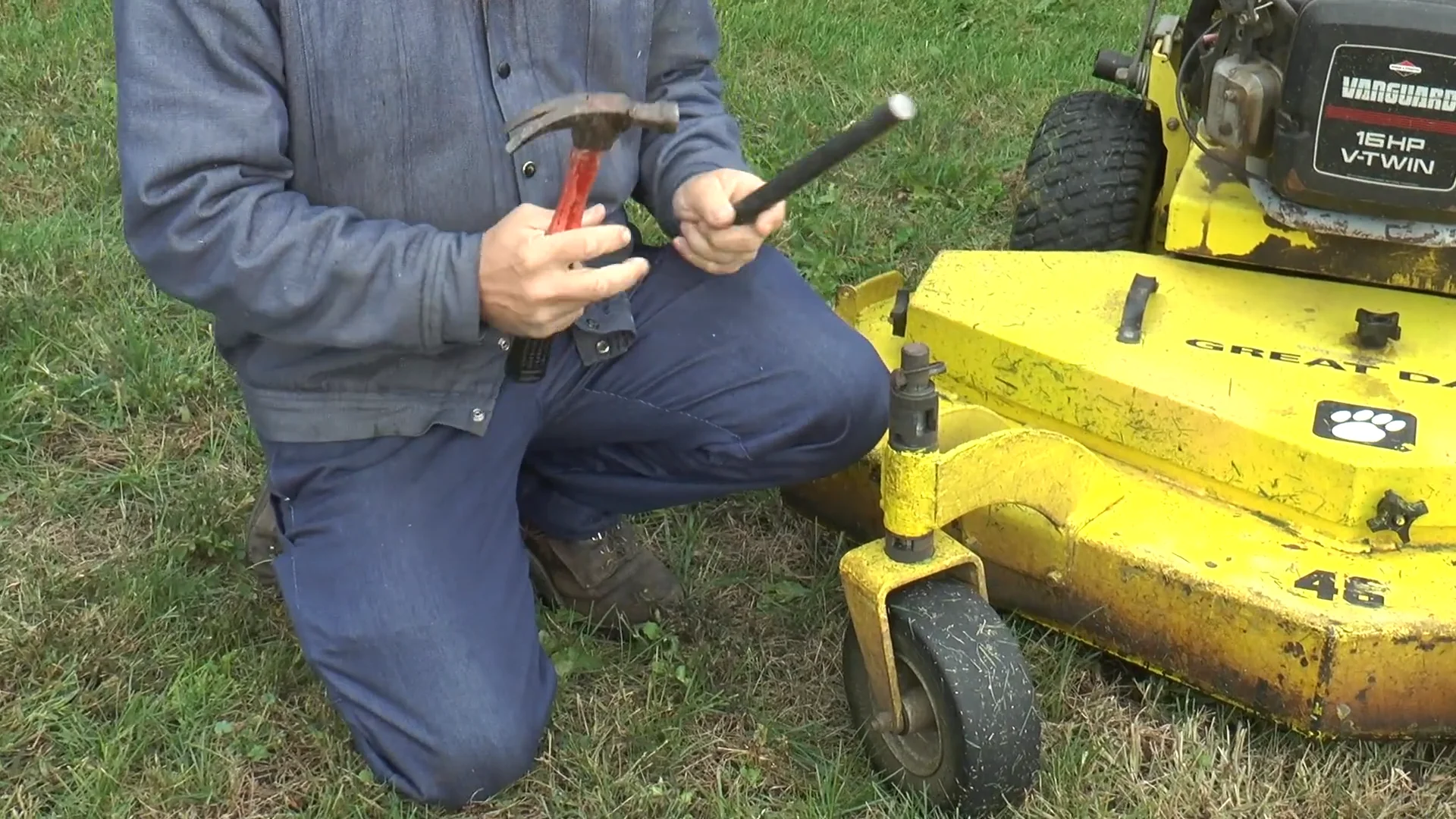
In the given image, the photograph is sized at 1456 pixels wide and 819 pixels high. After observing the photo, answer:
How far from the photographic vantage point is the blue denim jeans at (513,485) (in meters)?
1.61

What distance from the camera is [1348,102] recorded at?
1.75 m

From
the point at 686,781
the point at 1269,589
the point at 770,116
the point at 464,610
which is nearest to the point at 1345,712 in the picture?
the point at 1269,589

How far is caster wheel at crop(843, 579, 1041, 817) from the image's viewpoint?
1.49m

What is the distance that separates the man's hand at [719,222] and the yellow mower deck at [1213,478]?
0.94 feet

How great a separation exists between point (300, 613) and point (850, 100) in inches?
76.5

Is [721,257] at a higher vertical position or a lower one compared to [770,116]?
higher

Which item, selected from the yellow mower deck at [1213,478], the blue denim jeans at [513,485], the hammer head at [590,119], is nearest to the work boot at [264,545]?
the blue denim jeans at [513,485]

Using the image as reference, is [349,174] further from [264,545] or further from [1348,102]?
[1348,102]

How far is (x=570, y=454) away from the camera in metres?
1.89

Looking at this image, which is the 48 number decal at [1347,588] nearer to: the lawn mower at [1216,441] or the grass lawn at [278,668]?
the lawn mower at [1216,441]

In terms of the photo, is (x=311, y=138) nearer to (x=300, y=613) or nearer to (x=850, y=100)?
(x=300, y=613)

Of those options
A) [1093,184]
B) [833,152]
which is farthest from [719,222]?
[1093,184]

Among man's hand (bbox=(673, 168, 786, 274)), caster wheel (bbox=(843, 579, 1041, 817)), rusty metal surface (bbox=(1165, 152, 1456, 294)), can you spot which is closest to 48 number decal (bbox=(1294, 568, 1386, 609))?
caster wheel (bbox=(843, 579, 1041, 817))

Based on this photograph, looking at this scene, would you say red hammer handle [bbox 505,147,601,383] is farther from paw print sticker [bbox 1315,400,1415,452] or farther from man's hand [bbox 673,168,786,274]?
paw print sticker [bbox 1315,400,1415,452]
